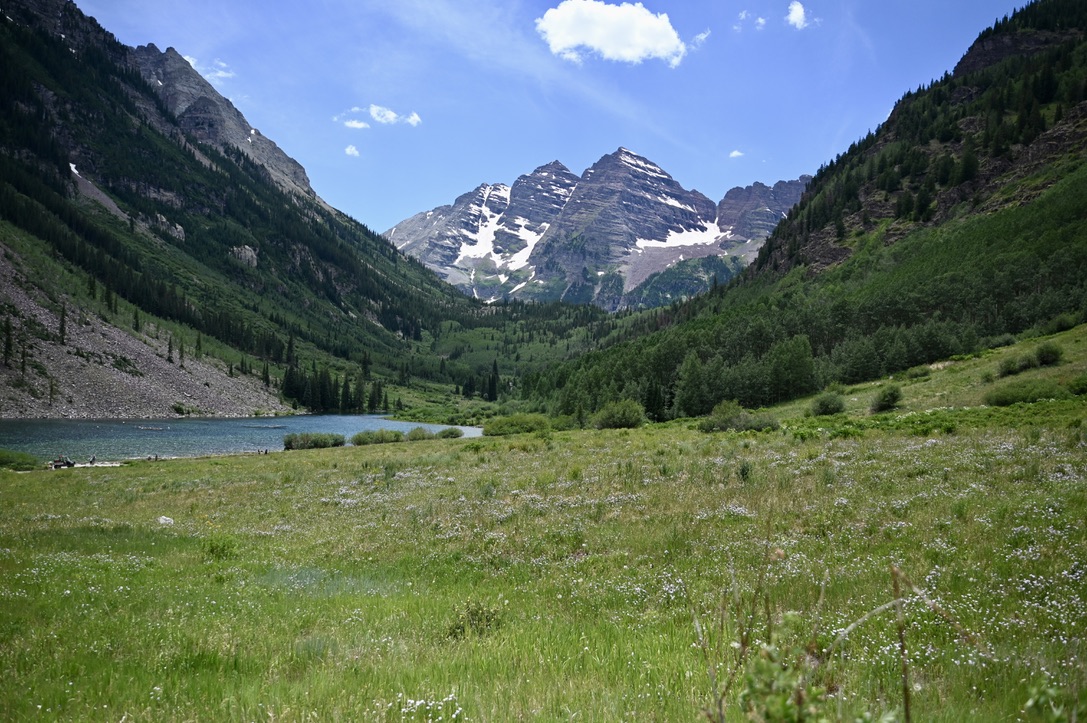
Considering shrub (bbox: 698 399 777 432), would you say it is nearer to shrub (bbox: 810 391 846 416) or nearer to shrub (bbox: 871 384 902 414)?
shrub (bbox: 810 391 846 416)

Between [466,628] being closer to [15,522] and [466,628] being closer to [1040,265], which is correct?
[15,522]

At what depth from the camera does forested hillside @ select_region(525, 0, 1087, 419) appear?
3115 inches

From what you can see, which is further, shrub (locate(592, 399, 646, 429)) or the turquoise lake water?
shrub (locate(592, 399, 646, 429))

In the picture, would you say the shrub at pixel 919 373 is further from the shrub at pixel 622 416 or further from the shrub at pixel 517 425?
the shrub at pixel 517 425

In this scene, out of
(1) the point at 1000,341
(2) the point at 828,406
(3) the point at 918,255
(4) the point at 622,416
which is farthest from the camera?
(3) the point at 918,255

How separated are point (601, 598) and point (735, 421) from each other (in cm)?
4366

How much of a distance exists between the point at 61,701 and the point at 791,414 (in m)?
64.7

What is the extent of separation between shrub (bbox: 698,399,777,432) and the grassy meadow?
22.8 metres

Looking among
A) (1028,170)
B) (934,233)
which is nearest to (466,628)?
(934,233)

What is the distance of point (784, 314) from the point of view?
108 m

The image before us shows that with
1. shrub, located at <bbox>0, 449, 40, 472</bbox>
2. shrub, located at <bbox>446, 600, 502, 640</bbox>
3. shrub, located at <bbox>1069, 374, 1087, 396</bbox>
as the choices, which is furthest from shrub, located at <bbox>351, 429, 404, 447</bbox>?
shrub, located at <bbox>446, 600, 502, 640</bbox>

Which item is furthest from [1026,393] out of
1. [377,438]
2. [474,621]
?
[377,438]

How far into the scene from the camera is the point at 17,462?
178 ft

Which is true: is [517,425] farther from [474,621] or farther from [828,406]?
[474,621]
